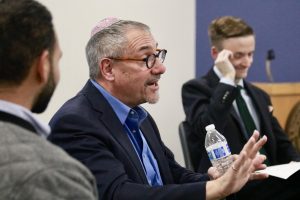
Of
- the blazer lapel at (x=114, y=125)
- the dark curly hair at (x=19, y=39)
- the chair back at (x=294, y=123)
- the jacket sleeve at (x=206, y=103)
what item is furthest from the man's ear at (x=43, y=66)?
the chair back at (x=294, y=123)

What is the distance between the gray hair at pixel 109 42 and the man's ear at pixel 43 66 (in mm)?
802

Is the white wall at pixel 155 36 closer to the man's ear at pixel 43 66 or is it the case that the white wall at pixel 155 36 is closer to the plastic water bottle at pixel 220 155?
the plastic water bottle at pixel 220 155

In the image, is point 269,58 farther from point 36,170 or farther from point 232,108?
point 36,170

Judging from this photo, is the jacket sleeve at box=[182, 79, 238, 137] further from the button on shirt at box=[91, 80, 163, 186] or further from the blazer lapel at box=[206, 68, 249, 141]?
the button on shirt at box=[91, 80, 163, 186]

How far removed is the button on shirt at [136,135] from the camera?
1.86 m

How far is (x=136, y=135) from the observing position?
1.91 meters

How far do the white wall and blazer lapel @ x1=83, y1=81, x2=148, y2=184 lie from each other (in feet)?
3.52

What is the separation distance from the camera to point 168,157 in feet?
6.79

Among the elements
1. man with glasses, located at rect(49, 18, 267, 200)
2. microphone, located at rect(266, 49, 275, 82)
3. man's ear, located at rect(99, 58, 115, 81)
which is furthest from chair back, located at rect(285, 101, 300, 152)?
man's ear, located at rect(99, 58, 115, 81)

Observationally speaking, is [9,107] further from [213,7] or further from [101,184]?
[213,7]

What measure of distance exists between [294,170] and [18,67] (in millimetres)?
1265

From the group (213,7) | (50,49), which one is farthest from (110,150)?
(213,7)

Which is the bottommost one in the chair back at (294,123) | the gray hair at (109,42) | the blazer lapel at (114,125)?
the chair back at (294,123)

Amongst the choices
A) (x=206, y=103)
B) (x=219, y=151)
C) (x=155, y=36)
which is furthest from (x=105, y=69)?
(x=155, y=36)
